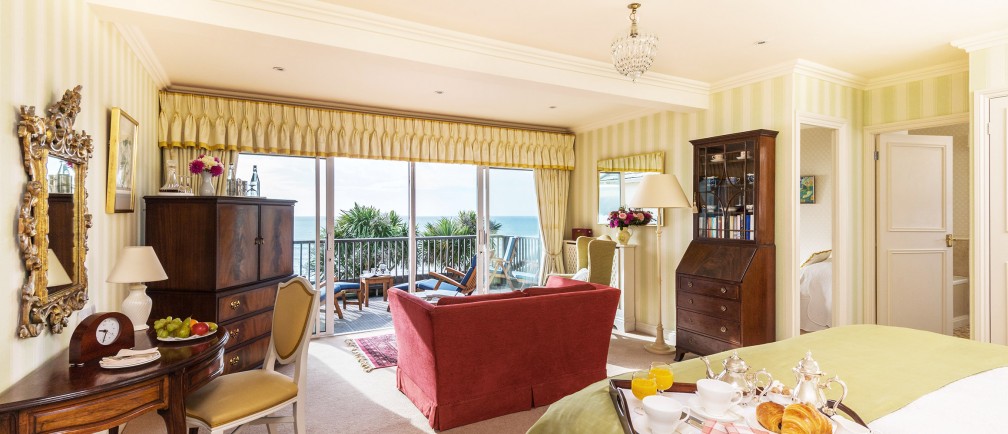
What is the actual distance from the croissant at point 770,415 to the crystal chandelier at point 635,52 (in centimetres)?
190

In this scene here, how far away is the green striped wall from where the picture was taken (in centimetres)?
384

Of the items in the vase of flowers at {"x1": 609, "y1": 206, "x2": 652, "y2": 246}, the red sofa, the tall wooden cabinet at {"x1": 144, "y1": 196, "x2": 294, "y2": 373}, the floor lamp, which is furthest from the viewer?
the vase of flowers at {"x1": 609, "y1": 206, "x2": 652, "y2": 246}

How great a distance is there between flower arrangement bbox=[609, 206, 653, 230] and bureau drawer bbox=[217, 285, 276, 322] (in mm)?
3598

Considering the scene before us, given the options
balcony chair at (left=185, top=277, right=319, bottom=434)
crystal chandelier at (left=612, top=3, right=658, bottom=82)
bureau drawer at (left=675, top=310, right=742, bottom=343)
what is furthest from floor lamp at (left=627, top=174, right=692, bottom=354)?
balcony chair at (left=185, top=277, right=319, bottom=434)

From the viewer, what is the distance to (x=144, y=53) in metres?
3.49

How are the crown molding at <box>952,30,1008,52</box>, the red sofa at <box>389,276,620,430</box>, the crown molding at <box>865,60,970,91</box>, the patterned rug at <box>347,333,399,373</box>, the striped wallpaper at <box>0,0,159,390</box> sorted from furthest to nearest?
the patterned rug at <box>347,333,399,373</box> → the crown molding at <box>865,60,970,91</box> → the crown molding at <box>952,30,1008,52</box> → the red sofa at <box>389,276,620,430</box> → the striped wallpaper at <box>0,0,159,390</box>

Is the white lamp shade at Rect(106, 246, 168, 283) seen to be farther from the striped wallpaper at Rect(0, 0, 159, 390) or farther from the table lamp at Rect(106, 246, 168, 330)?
the striped wallpaper at Rect(0, 0, 159, 390)

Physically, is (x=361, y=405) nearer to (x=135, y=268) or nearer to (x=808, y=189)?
(x=135, y=268)

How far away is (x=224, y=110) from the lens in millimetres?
4645

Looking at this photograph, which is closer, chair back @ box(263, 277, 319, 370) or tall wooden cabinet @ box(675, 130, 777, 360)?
chair back @ box(263, 277, 319, 370)

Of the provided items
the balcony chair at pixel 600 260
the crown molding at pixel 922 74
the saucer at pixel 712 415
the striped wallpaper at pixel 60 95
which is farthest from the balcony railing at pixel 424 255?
the saucer at pixel 712 415

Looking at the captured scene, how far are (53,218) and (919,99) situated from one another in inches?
234

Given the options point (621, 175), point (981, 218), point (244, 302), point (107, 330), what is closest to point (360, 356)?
point (244, 302)

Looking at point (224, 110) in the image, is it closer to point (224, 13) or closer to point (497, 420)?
point (224, 13)
